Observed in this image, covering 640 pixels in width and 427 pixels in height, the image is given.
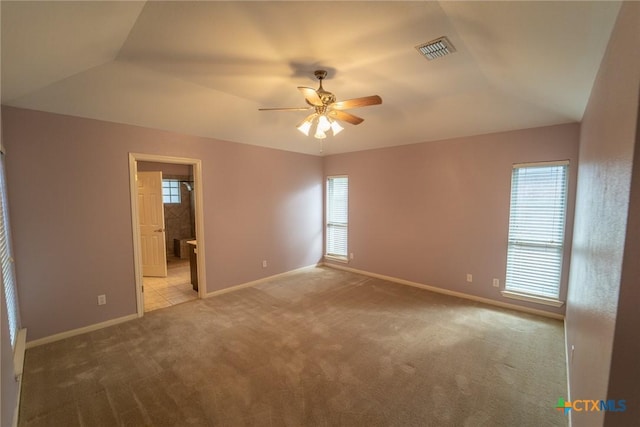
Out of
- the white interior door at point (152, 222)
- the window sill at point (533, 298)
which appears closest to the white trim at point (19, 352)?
the white interior door at point (152, 222)

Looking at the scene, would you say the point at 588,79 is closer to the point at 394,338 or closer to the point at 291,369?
the point at 394,338

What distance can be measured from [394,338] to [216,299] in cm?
269

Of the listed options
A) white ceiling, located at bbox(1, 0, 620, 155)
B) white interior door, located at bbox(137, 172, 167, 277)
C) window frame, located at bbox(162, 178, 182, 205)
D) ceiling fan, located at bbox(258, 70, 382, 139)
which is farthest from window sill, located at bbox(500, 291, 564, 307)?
window frame, located at bbox(162, 178, 182, 205)

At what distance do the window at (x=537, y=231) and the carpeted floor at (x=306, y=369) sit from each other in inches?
16.2

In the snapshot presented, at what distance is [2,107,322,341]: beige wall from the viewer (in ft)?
8.75

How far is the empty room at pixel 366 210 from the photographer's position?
5.02 ft

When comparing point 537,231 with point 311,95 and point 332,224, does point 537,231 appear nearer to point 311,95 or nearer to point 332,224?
point 311,95

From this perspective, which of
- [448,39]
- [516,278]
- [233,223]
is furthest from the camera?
[233,223]

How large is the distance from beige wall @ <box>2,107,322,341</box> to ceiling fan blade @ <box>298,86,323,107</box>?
7.63ft

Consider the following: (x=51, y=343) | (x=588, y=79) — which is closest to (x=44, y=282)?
(x=51, y=343)

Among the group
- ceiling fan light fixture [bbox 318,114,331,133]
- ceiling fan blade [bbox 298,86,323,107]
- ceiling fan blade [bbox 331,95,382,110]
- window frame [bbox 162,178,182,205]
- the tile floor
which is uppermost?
ceiling fan blade [bbox 298,86,323,107]

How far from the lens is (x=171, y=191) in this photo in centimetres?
733

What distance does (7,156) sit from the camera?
8.30 feet

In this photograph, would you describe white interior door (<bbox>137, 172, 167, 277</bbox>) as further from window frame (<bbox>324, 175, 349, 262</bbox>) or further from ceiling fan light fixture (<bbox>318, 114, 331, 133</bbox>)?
ceiling fan light fixture (<bbox>318, 114, 331, 133</bbox>)
